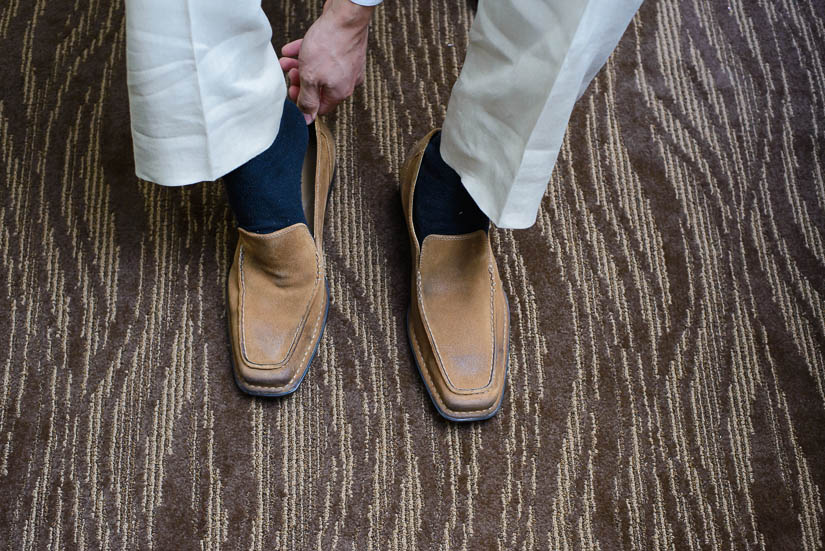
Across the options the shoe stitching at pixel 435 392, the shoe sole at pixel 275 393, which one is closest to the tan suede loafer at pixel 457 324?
the shoe stitching at pixel 435 392

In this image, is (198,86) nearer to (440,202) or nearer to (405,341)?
(440,202)

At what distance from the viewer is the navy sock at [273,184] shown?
2.13 ft

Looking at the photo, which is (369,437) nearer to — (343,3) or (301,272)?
(301,272)

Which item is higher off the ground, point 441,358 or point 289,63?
point 289,63

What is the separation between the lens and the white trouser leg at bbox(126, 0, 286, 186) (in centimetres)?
50

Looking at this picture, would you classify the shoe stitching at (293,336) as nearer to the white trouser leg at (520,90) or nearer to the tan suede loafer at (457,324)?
the tan suede loafer at (457,324)

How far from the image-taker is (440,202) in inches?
27.1

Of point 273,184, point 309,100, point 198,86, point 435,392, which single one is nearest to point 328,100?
point 309,100

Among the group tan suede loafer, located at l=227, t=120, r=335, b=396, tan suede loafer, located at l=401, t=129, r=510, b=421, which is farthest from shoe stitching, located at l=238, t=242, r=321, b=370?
tan suede loafer, located at l=401, t=129, r=510, b=421

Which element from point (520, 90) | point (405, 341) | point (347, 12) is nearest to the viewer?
point (520, 90)

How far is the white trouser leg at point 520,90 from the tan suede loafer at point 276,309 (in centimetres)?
22

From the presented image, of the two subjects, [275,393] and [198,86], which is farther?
[275,393]

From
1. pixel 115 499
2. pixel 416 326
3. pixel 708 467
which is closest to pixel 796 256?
pixel 708 467

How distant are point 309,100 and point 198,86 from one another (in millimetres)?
223
